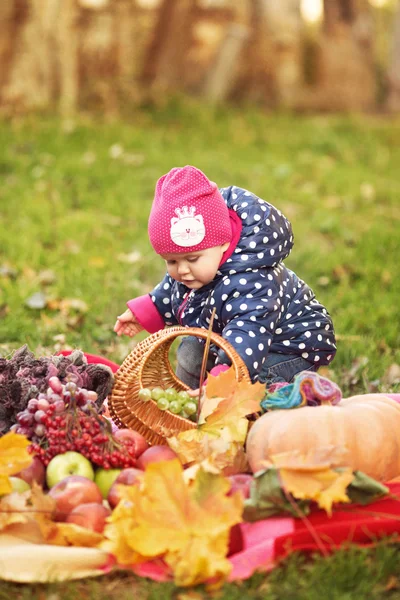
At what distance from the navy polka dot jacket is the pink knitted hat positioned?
0.46ft

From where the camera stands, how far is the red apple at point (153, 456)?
252 centimetres

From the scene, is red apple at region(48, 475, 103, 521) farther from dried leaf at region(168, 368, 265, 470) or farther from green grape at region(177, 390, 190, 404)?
green grape at region(177, 390, 190, 404)

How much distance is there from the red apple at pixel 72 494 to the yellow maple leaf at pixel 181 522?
0.19m

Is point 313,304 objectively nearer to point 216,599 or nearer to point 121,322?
point 121,322

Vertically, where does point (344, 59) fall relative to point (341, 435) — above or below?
above

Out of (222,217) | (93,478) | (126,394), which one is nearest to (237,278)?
(222,217)

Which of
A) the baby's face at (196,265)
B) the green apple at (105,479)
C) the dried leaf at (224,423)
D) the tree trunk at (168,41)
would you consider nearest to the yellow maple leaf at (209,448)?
the dried leaf at (224,423)

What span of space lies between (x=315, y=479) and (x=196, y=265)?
992mm

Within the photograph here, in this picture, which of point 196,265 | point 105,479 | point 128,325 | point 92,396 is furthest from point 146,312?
point 105,479

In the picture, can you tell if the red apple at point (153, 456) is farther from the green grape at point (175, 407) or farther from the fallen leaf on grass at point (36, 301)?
the fallen leaf on grass at point (36, 301)

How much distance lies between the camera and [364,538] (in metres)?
2.30

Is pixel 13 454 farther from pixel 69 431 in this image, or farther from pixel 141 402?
pixel 141 402

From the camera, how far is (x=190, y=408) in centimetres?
279

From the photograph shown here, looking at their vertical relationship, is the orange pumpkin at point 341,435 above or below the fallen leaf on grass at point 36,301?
above
